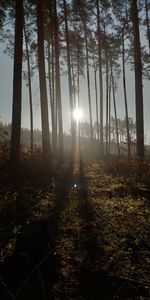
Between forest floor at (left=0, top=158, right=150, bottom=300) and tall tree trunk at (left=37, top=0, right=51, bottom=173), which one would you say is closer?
forest floor at (left=0, top=158, right=150, bottom=300)

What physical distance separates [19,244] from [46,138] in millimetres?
8905

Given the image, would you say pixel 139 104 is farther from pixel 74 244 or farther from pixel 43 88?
pixel 74 244

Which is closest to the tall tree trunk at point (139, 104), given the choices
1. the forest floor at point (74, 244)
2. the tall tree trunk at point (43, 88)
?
the tall tree trunk at point (43, 88)

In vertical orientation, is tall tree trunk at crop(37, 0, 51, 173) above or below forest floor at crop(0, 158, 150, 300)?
above

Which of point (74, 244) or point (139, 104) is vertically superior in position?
point (139, 104)

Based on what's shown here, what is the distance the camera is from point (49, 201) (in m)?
9.38

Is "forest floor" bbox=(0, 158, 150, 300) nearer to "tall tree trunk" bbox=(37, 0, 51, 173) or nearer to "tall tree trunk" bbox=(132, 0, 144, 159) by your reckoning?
"tall tree trunk" bbox=(37, 0, 51, 173)

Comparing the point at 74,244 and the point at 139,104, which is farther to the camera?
the point at 139,104

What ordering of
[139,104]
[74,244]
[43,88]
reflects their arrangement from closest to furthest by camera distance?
[74,244] → [43,88] → [139,104]

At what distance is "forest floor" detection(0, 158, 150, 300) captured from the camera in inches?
178

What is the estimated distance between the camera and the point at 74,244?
618cm

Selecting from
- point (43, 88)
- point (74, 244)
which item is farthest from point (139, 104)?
point (74, 244)

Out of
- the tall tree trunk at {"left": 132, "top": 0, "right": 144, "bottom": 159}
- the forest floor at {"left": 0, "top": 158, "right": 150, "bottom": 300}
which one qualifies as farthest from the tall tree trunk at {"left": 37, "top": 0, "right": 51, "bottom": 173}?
the tall tree trunk at {"left": 132, "top": 0, "right": 144, "bottom": 159}

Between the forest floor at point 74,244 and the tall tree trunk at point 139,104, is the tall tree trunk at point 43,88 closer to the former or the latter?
the forest floor at point 74,244
